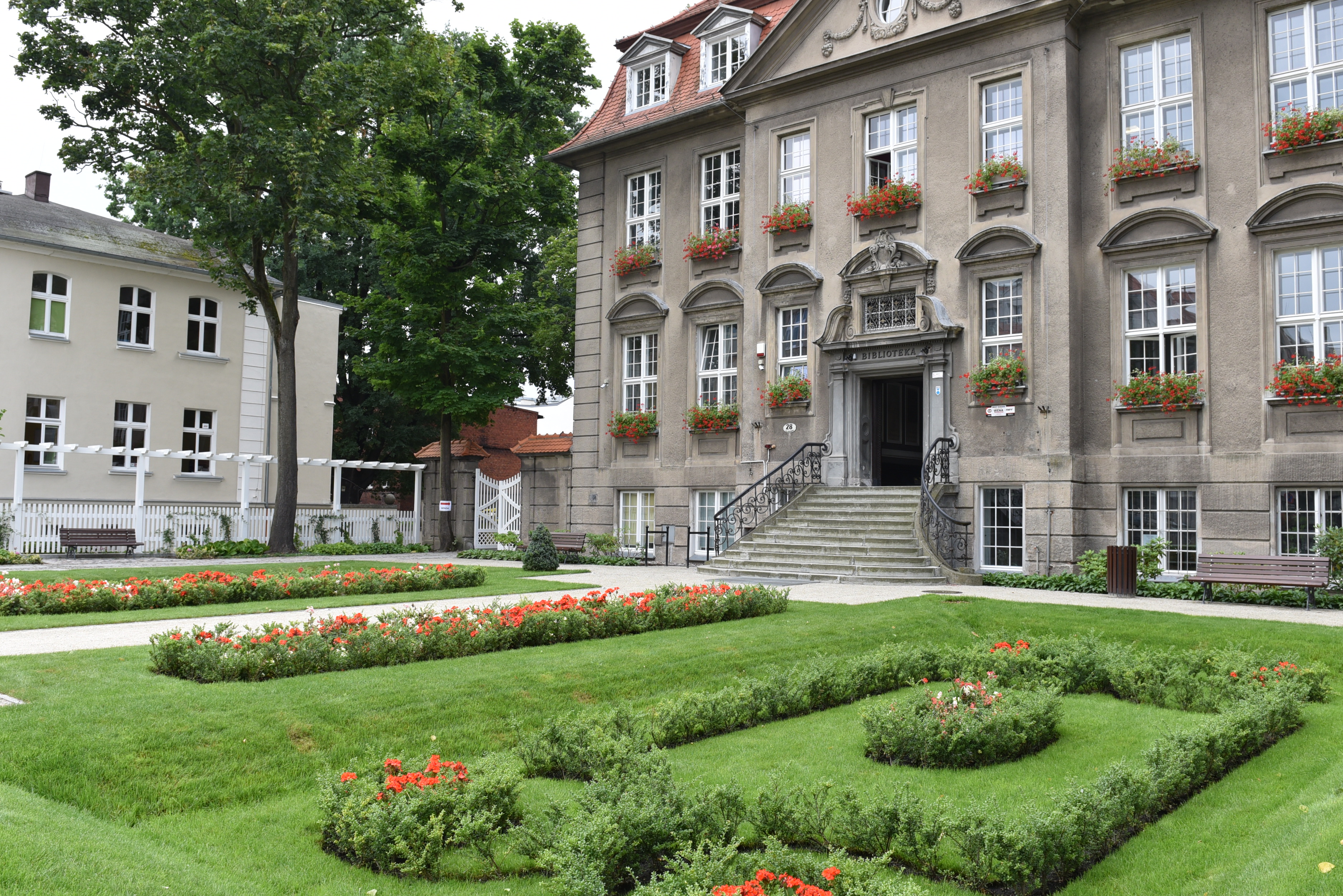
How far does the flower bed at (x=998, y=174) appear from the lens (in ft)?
63.9

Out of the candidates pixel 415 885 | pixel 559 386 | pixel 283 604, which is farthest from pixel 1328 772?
pixel 559 386

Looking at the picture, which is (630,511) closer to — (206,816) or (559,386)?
(559,386)

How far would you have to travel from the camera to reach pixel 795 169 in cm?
2347

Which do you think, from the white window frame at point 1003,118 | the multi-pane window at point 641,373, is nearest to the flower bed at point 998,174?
the white window frame at point 1003,118

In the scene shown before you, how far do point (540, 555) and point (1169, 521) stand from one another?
11705 millimetres

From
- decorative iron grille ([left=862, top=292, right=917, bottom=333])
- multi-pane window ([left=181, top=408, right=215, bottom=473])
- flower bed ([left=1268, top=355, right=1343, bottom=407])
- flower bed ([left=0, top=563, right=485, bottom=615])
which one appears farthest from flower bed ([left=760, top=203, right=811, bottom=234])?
multi-pane window ([left=181, top=408, right=215, bottom=473])

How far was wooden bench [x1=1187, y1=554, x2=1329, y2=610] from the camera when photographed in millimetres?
14594

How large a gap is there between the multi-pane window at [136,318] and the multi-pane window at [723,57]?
17.9 m

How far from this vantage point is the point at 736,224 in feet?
81.0

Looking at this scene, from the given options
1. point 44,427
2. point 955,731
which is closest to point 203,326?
point 44,427

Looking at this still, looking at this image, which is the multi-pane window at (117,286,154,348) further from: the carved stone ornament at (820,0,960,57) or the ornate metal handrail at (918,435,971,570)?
the ornate metal handrail at (918,435,971,570)

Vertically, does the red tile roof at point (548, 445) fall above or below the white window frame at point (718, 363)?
below

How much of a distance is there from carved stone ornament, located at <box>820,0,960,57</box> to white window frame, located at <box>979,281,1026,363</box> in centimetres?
556

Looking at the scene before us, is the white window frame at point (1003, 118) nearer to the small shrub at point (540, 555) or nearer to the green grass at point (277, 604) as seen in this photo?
the small shrub at point (540, 555)
